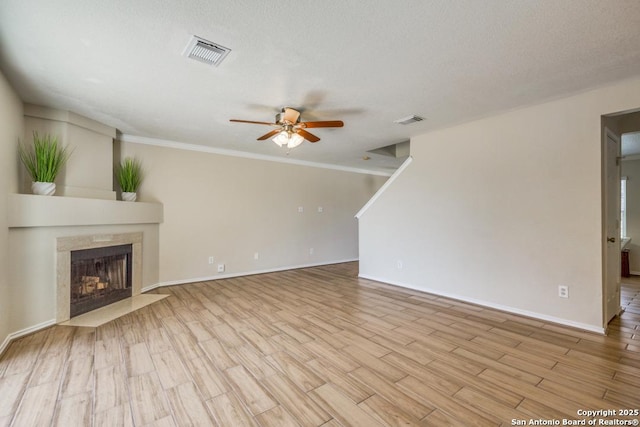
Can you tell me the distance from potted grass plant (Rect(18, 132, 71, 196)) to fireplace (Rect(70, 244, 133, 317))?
788 millimetres

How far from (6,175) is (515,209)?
5193 mm

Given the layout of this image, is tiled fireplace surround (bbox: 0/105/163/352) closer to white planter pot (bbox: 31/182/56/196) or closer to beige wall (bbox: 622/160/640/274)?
white planter pot (bbox: 31/182/56/196)

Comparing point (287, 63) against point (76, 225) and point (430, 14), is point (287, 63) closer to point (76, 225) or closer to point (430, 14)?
point (430, 14)

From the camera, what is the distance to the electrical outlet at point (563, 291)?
2.85 metres

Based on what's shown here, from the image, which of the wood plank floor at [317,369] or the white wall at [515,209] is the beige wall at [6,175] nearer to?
the wood plank floor at [317,369]

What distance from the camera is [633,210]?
542 cm

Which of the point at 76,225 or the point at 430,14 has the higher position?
the point at 430,14

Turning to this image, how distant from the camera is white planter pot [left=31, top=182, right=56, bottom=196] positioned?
113 inches

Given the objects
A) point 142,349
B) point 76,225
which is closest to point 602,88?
point 142,349

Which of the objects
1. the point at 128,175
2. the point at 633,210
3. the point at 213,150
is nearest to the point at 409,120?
the point at 213,150

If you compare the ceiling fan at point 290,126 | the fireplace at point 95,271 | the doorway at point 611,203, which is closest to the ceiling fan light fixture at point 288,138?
the ceiling fan at point 290,126

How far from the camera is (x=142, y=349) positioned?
7.86ft

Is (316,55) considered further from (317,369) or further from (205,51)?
(317,369)

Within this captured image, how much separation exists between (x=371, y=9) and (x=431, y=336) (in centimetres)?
270
